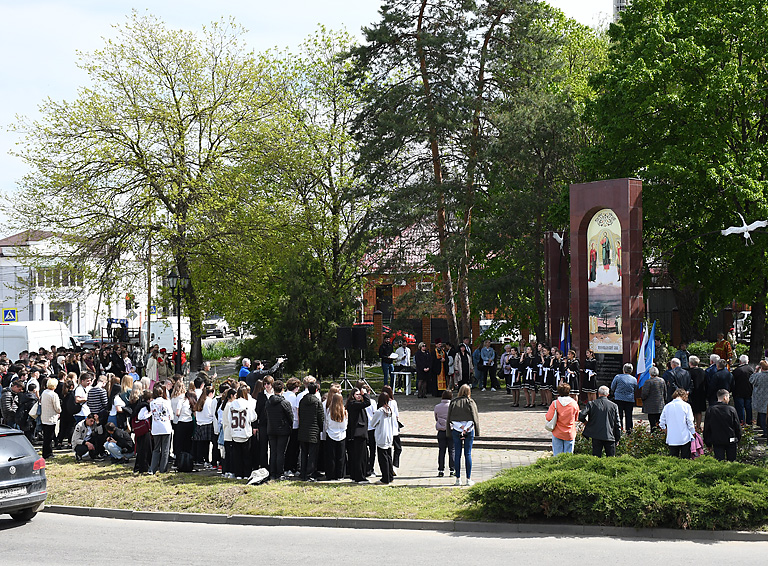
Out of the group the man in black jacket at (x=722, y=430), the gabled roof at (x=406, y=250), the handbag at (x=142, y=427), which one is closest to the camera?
the man in black jacket at (x=722, y=430)

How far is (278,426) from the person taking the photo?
50.0 ft

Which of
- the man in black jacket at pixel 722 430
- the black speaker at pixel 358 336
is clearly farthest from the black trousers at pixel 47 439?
the man in black jacket at pixel 722 430

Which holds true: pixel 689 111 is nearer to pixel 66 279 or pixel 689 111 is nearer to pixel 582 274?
pixel 582 274

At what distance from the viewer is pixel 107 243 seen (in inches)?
1357

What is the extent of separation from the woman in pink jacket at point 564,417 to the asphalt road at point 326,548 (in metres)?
3.54

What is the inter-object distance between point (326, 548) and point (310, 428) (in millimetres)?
4475

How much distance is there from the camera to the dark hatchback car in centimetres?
1209

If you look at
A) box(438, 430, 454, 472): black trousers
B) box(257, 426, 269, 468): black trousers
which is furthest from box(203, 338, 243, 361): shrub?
box(438, 430, 454, 472): black trousers

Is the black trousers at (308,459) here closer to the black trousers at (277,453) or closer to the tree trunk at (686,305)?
the black trousers at (277,453)

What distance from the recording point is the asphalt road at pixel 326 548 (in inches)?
400

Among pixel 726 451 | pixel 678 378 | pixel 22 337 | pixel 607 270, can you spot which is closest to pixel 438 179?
pixel 607 270

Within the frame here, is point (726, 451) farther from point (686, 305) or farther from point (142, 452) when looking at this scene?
point (686, 305)

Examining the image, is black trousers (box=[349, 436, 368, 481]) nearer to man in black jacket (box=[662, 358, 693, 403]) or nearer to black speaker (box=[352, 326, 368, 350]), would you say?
man in black jacket (box=[662, 358, 693, 403])

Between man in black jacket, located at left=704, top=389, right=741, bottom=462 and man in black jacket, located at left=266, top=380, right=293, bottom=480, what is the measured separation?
715cm
